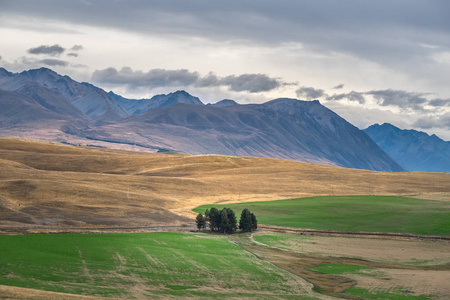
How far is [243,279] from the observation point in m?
65.1

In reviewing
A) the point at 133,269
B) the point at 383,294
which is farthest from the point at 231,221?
the point at 383,294

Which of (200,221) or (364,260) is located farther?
(200,221)

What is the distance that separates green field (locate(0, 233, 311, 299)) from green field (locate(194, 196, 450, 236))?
43.4m

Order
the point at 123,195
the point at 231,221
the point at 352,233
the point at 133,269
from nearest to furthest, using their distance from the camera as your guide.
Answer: the point at 133,269 < the point at 352,233 < the point at 231,221 < the point at 123,195

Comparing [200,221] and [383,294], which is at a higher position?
[383,294]

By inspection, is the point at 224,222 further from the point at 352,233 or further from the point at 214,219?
the point at 352,233

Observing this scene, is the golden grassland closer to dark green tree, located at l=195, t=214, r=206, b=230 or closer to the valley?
the valley

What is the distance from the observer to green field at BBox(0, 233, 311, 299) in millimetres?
54531

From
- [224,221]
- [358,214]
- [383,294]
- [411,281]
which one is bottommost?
[224,221]

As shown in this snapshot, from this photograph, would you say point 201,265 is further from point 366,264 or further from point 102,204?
point 102,204

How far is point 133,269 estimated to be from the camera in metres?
62.9

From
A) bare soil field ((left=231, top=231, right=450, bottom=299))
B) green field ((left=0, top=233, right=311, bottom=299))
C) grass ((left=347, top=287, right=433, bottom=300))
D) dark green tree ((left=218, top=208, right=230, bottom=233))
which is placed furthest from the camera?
dark green tree ((left=218, top=208, right=230, bottom=233))

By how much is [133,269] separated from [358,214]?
265 feet

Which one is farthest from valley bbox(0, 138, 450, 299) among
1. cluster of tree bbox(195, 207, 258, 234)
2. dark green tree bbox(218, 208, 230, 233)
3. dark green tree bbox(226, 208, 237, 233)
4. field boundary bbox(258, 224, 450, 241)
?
dark green tree bbox(226, 208, 237, 233)
